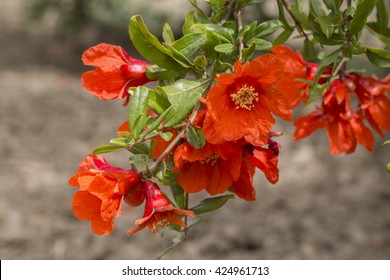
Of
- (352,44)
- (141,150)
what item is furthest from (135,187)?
(352,44)

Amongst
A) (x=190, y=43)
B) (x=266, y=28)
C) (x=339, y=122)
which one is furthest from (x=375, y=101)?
(x=190, y=43)

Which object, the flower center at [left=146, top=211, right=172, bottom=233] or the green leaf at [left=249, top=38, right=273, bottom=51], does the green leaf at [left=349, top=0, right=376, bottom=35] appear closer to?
the green leaf at [left=249, top=38, right=273, bottom=51]

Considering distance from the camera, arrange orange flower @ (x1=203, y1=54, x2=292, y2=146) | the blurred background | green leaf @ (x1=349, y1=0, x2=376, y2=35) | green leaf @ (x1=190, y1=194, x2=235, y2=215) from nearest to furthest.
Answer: orange flower @ (x1=203, y1=54, x2=292, y2=146)
green leaf @ (x1=349, y1=0, x2=376, y2=35)
green leaf @ (x1=190, y1=194, x2=235, y2=215)
the blurred background

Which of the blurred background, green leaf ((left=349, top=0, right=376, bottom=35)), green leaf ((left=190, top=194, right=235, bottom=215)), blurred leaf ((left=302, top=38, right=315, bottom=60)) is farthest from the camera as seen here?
the blurred background

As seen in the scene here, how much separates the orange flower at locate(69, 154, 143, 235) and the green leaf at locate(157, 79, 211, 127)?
0.33ft

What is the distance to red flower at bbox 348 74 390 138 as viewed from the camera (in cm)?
110

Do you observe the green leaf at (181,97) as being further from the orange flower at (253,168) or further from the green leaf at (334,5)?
the green leaf at (334,5)

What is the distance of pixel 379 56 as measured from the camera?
3.24ft

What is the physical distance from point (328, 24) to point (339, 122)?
0.23m

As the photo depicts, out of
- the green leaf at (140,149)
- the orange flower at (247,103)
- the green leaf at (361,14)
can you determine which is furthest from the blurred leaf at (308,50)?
the green leaf at (140,149)

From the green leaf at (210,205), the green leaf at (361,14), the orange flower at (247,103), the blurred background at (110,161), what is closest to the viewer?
the orange flower at (247,103)

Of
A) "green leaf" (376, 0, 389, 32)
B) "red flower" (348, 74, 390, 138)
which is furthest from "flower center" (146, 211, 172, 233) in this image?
"green leaf" (376, 0, 389, 32)

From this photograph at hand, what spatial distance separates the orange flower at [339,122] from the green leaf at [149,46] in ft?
1.16

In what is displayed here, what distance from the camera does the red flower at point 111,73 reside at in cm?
91
